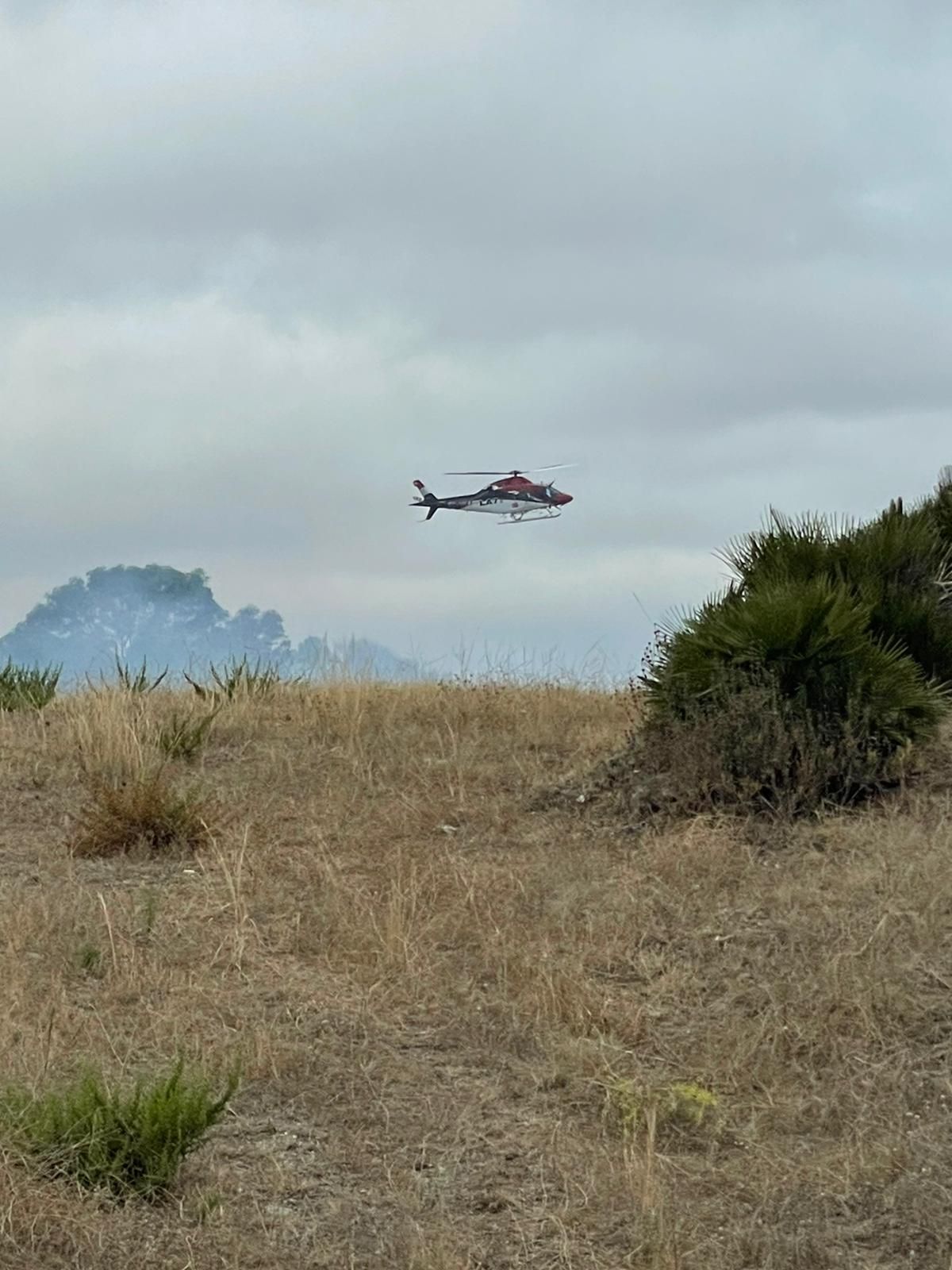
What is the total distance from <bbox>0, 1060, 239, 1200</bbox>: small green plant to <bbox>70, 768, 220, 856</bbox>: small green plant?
159 inches

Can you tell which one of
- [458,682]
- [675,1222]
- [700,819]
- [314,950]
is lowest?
[675,1222]

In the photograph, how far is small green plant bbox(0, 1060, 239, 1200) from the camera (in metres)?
4.55

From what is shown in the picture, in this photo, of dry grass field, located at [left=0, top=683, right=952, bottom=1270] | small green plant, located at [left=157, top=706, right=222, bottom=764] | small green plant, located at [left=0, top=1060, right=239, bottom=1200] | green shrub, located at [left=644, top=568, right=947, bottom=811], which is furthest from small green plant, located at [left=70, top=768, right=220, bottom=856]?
small green plant, located at [left=0, top=1060, right=239, bottom=1200]

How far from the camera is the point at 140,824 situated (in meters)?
8.83

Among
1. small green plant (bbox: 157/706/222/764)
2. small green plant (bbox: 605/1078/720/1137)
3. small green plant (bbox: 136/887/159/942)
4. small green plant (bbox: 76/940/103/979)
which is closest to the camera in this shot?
small green plant (bbox: 605/1078/720/1137)

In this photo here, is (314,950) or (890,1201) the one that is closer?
(890,1201)

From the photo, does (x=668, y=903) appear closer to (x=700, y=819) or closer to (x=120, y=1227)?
(x=700, y=819)

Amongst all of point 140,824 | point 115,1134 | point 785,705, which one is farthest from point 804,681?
point 115,1134

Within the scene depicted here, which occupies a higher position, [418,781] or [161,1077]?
[418,781]

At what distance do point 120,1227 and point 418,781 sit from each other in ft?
19.8

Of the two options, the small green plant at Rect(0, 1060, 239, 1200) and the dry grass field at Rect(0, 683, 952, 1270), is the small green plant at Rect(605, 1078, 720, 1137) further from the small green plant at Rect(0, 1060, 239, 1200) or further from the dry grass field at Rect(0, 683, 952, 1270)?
the small green plant at Rect(0, 1060, 239, 1200)

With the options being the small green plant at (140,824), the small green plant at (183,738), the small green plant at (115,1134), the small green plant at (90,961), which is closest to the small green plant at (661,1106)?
the small green plant at (115,1134)

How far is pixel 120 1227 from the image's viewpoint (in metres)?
4.38

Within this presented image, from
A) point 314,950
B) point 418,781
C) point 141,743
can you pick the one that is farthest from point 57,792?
point 314,950
